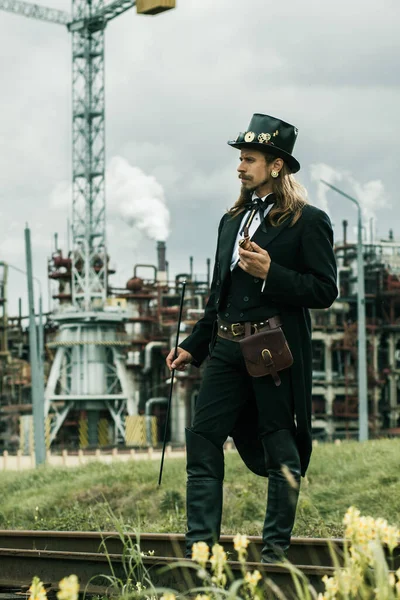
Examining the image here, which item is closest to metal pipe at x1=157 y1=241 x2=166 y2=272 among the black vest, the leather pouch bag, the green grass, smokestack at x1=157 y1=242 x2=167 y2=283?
smokestack at x1=157 y1=242 x2=167 y2=283

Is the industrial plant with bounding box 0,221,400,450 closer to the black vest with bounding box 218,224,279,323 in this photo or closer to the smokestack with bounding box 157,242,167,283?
the smokestack with bounding box 157,242,167,283

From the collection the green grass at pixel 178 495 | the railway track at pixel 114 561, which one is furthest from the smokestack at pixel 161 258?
the railway track at pixel 114 561

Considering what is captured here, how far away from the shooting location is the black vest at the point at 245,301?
16.4ft

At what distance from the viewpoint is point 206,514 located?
16.0 ft

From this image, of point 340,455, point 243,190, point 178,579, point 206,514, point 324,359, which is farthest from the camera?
point 324,359

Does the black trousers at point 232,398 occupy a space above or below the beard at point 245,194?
below

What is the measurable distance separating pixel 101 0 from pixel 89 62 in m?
4.71

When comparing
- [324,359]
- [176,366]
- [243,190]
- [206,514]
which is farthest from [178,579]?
[324,359]

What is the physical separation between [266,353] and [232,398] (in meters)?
0.28

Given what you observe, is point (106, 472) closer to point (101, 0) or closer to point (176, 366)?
point (176, 366)

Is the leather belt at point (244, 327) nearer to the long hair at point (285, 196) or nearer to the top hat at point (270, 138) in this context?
the long hair at point (285, 196)

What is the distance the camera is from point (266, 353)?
4.86 m

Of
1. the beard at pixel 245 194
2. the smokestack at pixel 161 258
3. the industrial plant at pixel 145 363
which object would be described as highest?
the smokestack at pixel 161 258

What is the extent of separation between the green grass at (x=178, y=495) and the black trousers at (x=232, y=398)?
7.09ft
